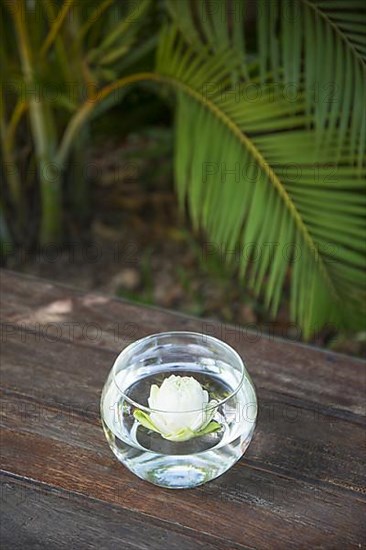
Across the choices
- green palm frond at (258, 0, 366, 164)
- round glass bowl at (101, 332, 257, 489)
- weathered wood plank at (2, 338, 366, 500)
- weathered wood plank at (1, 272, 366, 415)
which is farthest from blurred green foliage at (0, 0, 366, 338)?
round glass bowl at (101, 332, 257, 489)

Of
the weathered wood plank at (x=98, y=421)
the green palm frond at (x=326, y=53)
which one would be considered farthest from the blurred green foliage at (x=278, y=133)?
the weathered wood plank at (x=98, y=421)

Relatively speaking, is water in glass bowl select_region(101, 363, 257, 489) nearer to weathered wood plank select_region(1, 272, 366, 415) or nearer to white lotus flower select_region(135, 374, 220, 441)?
white lotus flower select_region(135, 374, 220, 441)

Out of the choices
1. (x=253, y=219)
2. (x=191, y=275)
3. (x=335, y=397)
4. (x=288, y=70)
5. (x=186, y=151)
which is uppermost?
(x=288, y=70)

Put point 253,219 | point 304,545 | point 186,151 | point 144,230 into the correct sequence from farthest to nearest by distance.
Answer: point 144,230, point 186,151, point 253,219, point 304,545

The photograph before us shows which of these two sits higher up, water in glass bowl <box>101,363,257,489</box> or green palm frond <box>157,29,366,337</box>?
green palm frond <box>157,29,366,337</box>

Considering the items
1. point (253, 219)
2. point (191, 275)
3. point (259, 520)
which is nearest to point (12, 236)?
point (191, 275)

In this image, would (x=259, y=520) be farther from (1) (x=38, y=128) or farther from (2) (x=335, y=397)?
(1) (x=38, y=128)

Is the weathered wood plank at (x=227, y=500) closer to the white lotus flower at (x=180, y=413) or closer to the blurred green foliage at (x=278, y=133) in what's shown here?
the white lotus flower at (x=180, y=413)
